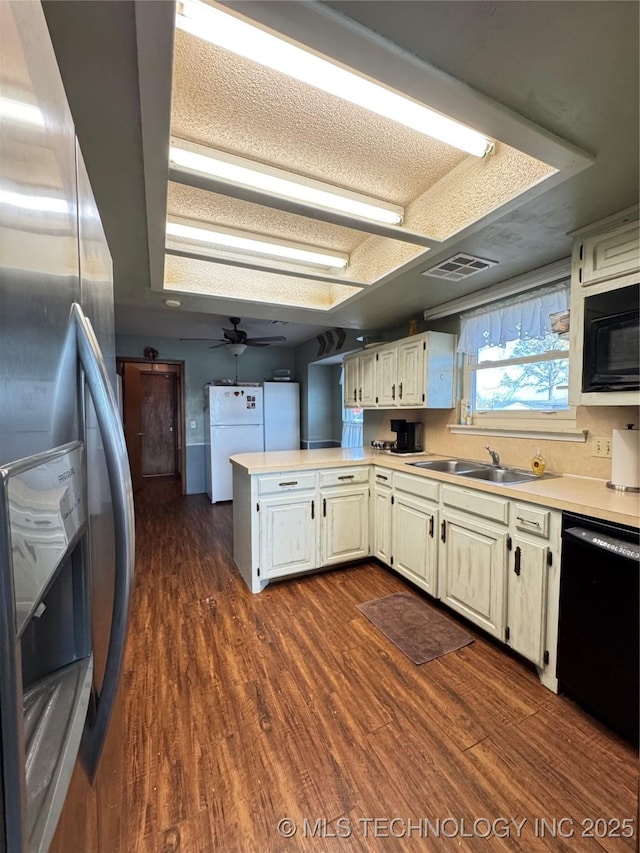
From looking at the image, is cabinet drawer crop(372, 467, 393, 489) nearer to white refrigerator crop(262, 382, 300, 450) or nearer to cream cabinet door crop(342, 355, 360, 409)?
cream cabinet door crop(342, 355, 360, 409)

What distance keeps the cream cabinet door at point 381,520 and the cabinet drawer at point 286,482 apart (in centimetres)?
55

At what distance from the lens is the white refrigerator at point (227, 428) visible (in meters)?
5.23

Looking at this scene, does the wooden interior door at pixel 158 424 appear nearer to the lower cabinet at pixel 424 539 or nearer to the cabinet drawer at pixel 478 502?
the lower cabinet at pixel 424 539

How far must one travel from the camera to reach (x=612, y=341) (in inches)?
67.2

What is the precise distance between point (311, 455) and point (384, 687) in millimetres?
1718

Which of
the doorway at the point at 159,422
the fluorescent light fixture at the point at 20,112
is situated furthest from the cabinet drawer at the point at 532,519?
the doorway at the point at 159,422

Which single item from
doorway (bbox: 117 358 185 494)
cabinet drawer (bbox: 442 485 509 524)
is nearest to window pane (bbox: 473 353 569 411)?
cabinet drawer (bbox: 442 485 509 524)

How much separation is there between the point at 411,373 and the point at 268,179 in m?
1.92

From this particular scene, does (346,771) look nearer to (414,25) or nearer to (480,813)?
(480,813)

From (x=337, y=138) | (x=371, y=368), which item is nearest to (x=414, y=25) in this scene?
(x=337, y=138)

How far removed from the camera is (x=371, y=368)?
3627mm

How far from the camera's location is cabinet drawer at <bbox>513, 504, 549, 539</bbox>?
5.65ft

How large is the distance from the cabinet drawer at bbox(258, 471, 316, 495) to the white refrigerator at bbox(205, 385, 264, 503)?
2.67 m

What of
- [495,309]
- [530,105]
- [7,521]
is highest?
[530,105]
